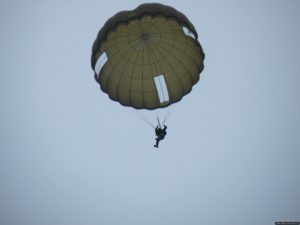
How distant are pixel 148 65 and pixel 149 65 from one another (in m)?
0.03

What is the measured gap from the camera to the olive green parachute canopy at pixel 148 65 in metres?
13.2

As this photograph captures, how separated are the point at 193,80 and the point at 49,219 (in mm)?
22875

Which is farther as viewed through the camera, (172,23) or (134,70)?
(134,70)

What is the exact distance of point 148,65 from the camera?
13.8 metres

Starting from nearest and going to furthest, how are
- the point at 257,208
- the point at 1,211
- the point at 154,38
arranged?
the point at 154,38, the point at 257,208, the point at 1,211

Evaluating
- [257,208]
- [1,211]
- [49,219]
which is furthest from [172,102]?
[1,211]

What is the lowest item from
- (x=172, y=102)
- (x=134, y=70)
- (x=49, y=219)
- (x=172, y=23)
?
(x=49, y=219)

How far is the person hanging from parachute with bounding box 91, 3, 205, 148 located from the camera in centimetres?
1318

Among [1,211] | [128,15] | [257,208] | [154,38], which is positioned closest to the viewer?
[128,15]

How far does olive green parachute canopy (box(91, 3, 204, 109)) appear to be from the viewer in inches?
519

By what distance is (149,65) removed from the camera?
45.2 feet

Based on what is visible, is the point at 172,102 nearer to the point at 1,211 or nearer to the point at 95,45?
the point at 95,45

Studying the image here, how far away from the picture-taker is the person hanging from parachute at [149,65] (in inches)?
519

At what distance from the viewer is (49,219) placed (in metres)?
32.2
